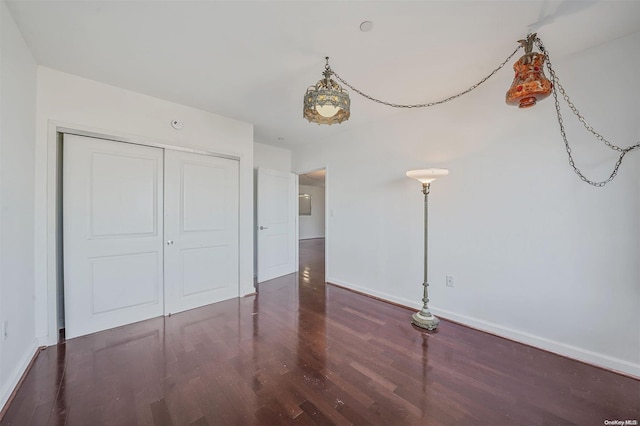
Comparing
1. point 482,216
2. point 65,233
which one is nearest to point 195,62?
point 65,233

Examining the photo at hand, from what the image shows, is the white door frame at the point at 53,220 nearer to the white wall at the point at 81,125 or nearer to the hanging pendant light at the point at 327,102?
the white wall at the point at 81,125

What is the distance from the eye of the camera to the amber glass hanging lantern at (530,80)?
1631mm

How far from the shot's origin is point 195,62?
2076mm

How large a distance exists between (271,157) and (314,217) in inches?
211

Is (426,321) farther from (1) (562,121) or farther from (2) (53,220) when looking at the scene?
(2) (53,220)

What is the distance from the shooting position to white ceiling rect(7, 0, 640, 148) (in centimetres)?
153

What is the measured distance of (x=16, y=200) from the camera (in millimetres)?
1715

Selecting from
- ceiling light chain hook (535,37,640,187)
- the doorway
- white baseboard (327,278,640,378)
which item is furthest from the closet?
the doorway

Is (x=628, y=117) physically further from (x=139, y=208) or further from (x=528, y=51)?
(x=139, y=208)

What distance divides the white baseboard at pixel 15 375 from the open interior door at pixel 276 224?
251cm

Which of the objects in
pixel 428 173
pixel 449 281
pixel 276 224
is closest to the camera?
pixel 428 173

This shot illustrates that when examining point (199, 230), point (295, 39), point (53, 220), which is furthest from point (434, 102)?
point (53, 220)

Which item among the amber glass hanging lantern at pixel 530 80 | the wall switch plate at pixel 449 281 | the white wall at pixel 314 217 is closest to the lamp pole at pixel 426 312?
the wall switch plate at pixel 449 281

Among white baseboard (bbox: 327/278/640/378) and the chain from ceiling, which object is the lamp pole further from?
the chain from ceiling
